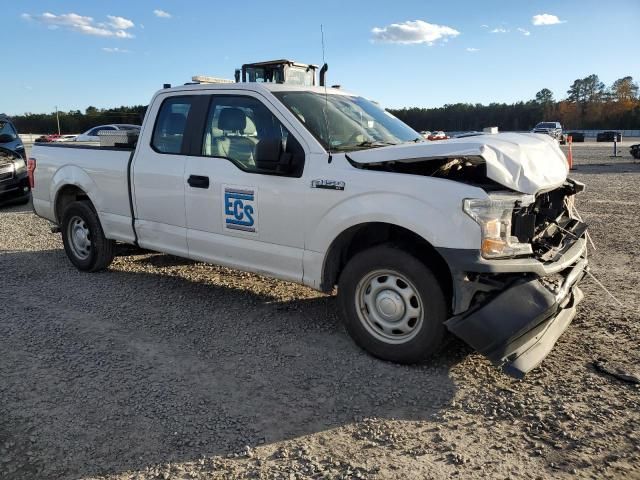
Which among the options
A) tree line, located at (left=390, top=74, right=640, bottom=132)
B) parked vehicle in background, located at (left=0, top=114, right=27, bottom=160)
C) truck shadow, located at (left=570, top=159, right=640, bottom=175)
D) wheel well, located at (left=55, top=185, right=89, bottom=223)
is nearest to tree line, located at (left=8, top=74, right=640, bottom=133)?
tree line, located at (left=390, top=74, right=640, bottom=132)

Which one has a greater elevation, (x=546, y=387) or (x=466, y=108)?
(x=466, y=108)

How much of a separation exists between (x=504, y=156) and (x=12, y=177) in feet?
36.6

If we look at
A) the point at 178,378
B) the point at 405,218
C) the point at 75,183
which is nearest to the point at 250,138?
the point at 405,218

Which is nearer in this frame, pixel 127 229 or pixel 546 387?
pixel 546 387

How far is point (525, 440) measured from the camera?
9.64ft

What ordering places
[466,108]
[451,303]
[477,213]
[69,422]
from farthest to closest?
1. [466,108]
2. [451,303]
3. [477,213]
4. [69,422]

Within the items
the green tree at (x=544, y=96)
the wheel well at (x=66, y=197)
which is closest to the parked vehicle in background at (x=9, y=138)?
the wheel well at (x=66, y=197)

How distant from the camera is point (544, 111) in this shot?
90500mm

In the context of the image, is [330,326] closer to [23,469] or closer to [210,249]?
[210,249]

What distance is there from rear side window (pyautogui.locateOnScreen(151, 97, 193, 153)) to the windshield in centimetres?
115

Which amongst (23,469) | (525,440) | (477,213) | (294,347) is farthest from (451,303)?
(23,469)

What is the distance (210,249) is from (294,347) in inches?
51.5

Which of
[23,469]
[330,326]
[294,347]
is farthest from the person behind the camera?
[330,326]

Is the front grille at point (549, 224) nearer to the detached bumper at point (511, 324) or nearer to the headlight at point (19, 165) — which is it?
the detached bumper at point (511, 324)
